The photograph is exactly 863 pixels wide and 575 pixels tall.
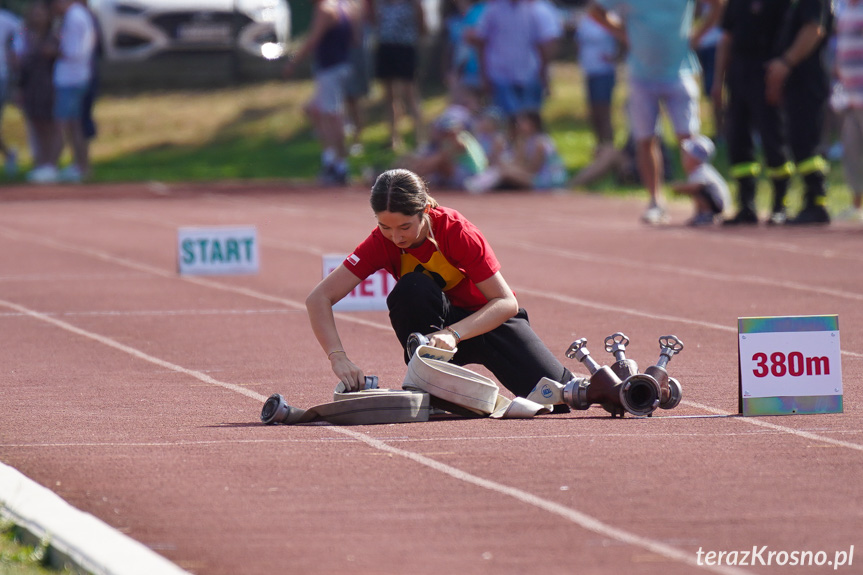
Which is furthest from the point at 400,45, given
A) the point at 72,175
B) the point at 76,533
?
the point at 76,533

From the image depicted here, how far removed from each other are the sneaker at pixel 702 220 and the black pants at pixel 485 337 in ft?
24.3

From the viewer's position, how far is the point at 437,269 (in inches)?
246

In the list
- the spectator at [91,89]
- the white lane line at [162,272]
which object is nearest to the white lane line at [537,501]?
the white lane line at [162,272]

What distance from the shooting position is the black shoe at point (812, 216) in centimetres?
1319

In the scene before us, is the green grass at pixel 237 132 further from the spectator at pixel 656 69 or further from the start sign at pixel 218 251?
the start sign at pixel 218 251

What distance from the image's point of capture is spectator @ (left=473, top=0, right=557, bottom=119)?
18.0m

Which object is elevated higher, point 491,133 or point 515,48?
point 515,48

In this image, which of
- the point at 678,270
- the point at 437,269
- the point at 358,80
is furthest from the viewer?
the point at 358,80

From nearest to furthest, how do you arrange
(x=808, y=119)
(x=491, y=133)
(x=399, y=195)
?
(x=399, y=195)
(x=808, y=119)
(x=491, y=133)

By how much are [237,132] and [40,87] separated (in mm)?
5994

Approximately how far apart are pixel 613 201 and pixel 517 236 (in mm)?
3267

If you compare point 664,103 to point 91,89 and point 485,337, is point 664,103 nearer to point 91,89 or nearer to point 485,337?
point 485,337

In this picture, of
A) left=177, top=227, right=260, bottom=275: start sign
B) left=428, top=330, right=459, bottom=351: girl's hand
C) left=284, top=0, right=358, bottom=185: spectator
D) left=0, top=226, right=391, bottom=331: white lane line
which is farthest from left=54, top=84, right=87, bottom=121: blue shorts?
left=428, top=330, right=459, bottom=351: girl's hand

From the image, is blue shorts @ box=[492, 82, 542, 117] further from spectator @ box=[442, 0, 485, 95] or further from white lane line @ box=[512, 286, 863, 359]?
white lane line @ box=[512, 286, 863, 359]
